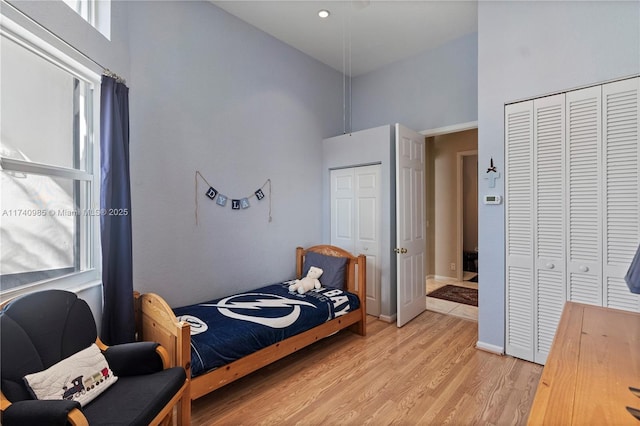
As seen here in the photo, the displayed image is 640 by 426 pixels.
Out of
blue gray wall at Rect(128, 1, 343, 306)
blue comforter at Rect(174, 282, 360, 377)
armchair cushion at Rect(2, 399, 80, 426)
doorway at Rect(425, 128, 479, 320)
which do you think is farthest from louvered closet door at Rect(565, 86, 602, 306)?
armchair cushion at Rect(2, 399, 80, 426)

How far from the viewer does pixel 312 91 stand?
13.2 feet

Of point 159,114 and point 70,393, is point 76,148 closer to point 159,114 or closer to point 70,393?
point 159,114

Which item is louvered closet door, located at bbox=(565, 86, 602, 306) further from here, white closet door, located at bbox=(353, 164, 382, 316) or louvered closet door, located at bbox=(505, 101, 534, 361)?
white closet door, located at bbox=(353, 164, 382, 316)

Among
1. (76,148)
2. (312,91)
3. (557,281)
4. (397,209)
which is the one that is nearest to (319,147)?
(312,91)

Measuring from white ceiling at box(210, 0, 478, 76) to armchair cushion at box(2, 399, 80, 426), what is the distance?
330 centimetres

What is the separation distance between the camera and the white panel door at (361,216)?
3.64 metres

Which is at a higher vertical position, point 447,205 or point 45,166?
point 45,166

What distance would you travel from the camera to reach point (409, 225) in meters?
3.48

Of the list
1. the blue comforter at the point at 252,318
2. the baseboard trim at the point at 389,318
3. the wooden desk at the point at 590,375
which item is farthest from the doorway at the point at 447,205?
the wooden desk at the point at 590,375

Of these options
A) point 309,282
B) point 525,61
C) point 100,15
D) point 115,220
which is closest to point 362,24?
point 525,61

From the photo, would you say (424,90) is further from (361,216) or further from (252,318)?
(252,318)

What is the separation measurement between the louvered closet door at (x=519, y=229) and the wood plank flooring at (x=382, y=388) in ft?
0.79

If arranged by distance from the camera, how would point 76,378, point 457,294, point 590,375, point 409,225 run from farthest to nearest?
point 457,294 → point 409,225 → point 76,378 → point 590,375

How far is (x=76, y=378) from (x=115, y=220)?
0.97m
